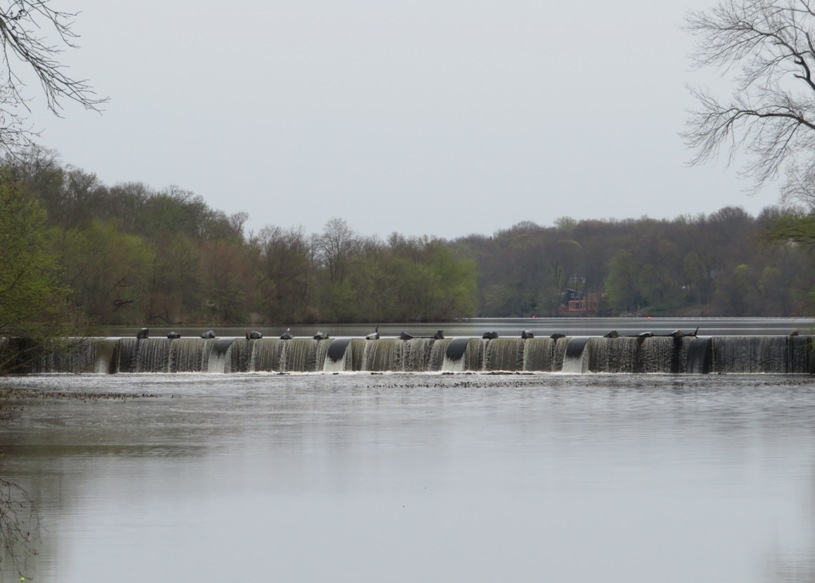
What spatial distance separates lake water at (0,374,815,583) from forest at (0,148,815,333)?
556 cm

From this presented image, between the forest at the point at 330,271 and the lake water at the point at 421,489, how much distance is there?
5560 mm

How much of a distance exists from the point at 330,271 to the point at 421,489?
74.8m

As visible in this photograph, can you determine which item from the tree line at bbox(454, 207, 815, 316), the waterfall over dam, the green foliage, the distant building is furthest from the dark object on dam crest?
the distant building

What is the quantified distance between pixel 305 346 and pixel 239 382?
5.23 metres

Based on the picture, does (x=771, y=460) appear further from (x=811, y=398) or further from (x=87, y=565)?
(x=811, y=398)

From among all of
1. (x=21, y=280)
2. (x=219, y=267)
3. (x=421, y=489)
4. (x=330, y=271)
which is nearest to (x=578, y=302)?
(x=330, y=271)

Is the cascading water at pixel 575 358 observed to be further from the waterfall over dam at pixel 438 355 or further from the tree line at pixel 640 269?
the tree line at pixel 640 269

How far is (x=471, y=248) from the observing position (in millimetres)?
149750

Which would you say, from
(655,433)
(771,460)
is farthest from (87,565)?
(655,433)

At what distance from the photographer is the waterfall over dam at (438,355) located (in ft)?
113

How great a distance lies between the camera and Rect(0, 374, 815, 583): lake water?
31.4 ft

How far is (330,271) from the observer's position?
87.8m

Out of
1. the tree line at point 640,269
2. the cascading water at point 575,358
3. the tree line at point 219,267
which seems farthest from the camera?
the tree line at point 640,269

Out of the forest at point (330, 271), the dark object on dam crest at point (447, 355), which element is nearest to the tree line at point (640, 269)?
the forest at point (330, 271)
